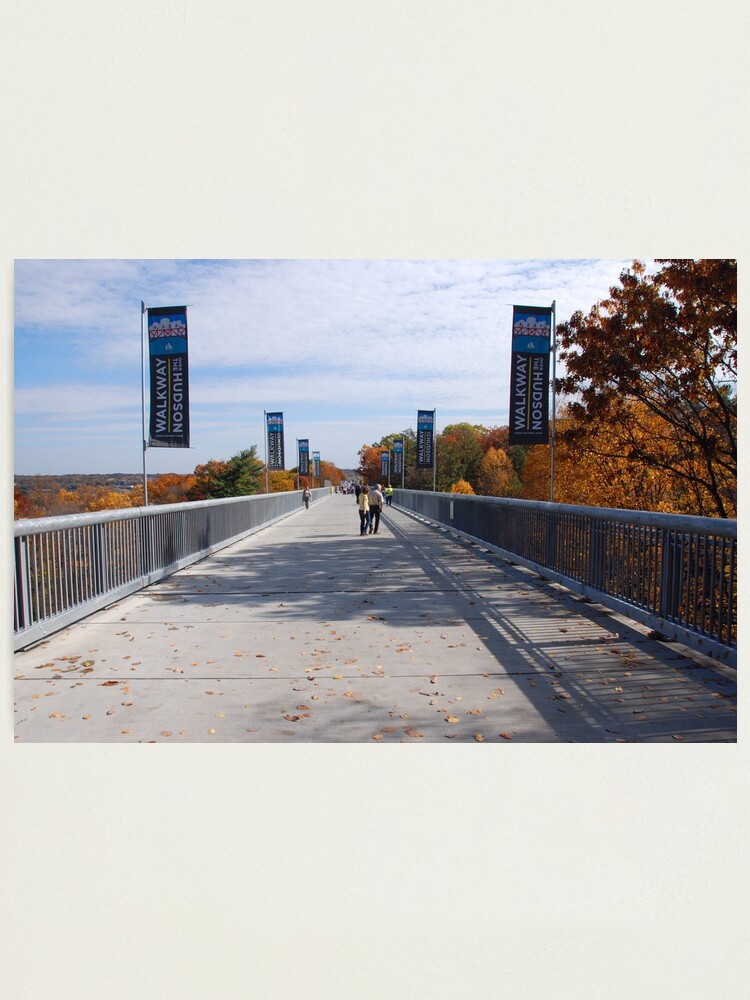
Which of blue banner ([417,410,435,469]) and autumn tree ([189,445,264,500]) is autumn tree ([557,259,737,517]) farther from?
autumn tree ([189,445,264,500])

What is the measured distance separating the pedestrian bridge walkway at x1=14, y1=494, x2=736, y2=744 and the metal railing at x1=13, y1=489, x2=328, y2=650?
23cm

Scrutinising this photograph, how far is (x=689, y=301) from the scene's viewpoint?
40.5 ft

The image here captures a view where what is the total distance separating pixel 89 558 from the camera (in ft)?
25.9

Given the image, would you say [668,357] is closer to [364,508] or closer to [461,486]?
[364,508]

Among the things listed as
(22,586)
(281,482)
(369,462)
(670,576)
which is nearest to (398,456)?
(281,482)

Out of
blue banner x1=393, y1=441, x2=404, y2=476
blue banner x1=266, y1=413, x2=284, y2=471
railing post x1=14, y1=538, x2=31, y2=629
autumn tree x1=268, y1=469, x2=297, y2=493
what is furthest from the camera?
autumn tree x1=268, y1=469, x2=297, y2=493

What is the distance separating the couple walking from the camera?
1952cm

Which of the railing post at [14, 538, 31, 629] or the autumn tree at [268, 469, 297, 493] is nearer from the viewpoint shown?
the railing post at [14, 538, 31, 629]

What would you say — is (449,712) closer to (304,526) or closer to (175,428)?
(175,428)

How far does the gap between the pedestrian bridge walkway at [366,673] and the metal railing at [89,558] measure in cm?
23

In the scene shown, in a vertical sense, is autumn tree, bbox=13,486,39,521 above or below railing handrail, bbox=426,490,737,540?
below

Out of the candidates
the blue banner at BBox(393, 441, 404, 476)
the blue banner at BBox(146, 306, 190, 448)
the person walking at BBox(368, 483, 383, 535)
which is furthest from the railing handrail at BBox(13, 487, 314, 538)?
the blue banner at BBox(393, 441, 404, 476)

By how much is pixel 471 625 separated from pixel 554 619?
952 millimetres
